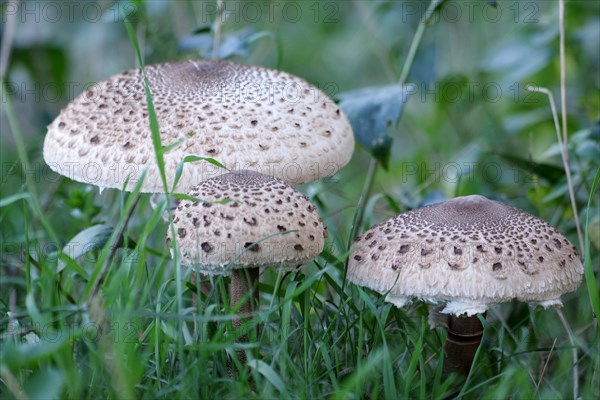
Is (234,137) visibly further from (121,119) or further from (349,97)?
(349,97)

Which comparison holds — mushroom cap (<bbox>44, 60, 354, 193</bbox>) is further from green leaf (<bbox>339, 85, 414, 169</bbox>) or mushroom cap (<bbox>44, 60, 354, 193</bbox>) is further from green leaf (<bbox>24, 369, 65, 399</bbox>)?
green leaf (<bbox>24, 369, 65, 399</bbox>)

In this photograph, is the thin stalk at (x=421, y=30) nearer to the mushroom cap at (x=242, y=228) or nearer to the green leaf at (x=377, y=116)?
the green leaf at (x=377, y=116)

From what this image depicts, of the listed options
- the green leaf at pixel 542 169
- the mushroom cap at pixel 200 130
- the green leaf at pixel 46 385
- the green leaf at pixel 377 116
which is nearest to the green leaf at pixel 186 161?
the mushroom cap at pixel 200 130

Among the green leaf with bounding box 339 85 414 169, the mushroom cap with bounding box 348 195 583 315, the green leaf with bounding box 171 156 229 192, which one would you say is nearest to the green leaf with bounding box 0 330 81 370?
the green leaf with bounding box 171 156 229 192

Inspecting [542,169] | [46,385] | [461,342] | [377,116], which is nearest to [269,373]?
[46,385]

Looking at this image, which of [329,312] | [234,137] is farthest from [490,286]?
[234,137]

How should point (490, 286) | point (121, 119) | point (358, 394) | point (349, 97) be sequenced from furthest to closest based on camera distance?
point (349, 97), point (121, 119), point (490, 286), point (358, 394)

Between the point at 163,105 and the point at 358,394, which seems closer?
the point at 358,394
